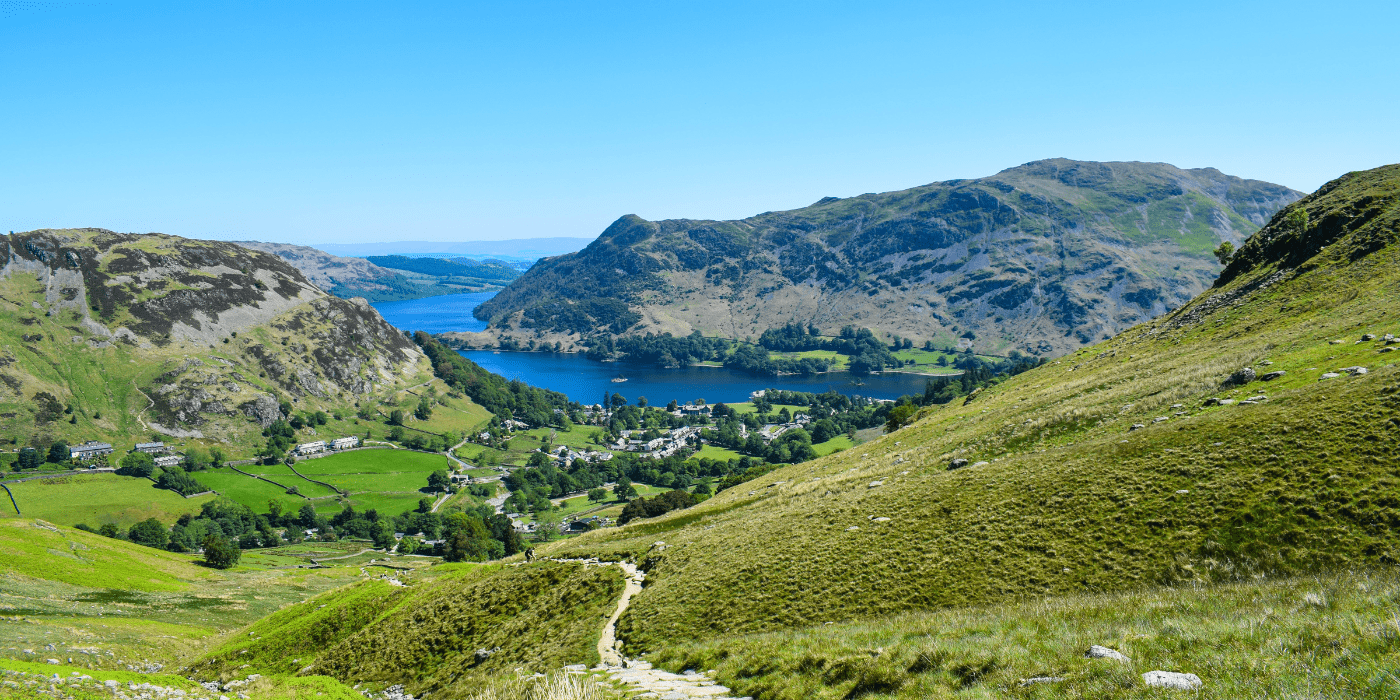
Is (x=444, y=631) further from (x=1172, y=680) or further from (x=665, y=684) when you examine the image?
(x=1172, y=680)

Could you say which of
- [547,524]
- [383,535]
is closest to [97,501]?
[383,535]

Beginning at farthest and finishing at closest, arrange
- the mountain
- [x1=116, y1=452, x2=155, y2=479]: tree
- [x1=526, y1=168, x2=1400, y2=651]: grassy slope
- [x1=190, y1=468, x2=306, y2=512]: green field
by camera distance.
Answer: [x1=116, y1=452, x2=155, y2=479]: tree
[x1=190, y1=468, x2=306, y2=512]: green field
[x1=526, y1=168, x2=1400, y2=651]: grassy slope
the mountain

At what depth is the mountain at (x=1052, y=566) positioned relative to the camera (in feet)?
44.4

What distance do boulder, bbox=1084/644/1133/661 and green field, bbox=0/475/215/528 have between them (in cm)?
18823

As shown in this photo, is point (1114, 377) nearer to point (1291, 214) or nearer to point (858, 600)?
point (858, 600)

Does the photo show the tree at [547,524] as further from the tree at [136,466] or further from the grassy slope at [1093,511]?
the grassy slope at [1093,511]

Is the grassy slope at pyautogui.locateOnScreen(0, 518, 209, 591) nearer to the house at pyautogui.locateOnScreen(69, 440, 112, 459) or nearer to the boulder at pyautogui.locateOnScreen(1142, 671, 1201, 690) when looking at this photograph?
the boulder at pyautogui.locateOnScreen(1142, 671, 1201, 690)

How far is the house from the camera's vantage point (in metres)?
175

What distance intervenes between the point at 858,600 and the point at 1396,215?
76.5 m

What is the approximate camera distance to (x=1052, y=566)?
81.9 ft

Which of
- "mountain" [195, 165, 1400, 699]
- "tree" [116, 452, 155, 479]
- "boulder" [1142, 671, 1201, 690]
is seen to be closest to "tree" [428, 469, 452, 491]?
"tree" [116, 452, 155, 479]

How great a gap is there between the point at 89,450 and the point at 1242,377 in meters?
246

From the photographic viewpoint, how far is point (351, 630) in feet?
135

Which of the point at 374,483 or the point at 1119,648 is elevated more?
the point at 1119,648
